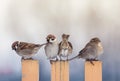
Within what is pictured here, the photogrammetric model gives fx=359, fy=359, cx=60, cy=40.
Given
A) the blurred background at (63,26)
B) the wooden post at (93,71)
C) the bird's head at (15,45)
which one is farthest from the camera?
the blurred background at (63,26)

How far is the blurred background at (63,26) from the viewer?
76.9 inches

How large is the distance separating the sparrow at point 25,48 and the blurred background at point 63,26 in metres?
0.16

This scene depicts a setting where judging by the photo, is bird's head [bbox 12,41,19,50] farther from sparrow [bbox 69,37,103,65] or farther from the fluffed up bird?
sparrow [bbox 69,37,103,65]

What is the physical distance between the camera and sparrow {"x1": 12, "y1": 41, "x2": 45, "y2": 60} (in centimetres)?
174

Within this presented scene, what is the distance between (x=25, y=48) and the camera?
176 cm

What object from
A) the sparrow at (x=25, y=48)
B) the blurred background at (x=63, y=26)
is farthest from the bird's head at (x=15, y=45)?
the blurred background at (x=63, y=26)

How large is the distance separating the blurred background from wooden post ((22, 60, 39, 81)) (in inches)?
16.3

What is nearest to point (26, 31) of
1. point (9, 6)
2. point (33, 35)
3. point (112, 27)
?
point (33, 35)

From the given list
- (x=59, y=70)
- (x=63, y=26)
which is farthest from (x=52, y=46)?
(x=63, y=26)

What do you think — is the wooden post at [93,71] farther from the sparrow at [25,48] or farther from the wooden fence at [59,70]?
the sparrow at [25,48]

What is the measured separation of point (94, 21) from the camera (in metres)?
1.98

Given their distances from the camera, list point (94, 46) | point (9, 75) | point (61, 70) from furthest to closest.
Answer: point (9, 75) → point (94, 46) → point (61, 70)

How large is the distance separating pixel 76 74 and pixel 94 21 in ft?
1.01

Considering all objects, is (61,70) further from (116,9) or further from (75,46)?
(116,9)
